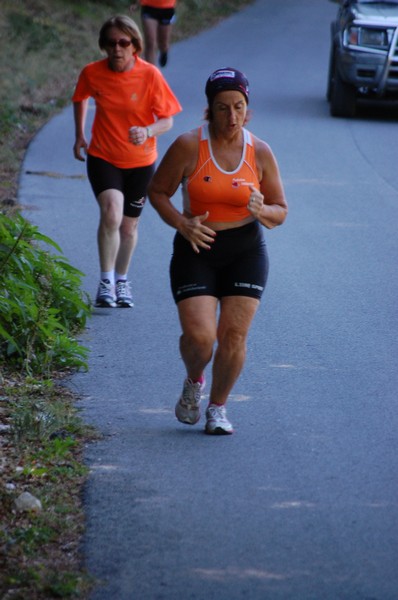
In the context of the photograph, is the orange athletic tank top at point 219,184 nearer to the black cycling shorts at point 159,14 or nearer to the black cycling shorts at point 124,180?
the black cycling shorts at point 124,180

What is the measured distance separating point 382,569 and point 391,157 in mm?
11276

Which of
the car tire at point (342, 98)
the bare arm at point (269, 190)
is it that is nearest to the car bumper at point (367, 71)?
the car tire at point (342, 98)

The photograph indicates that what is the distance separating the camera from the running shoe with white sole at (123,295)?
873cm

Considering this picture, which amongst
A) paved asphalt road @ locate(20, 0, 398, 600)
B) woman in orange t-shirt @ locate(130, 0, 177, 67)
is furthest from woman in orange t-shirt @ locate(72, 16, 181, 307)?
woman in orange t-shirt @ locate(130, 0, 177, 67)

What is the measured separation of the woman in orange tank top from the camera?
18.5 ft

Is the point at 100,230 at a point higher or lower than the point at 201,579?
lower

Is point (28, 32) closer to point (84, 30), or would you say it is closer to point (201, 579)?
point (84, 30)

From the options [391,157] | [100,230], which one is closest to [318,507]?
[100,230]

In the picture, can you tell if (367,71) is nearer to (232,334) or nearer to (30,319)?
(30,319)

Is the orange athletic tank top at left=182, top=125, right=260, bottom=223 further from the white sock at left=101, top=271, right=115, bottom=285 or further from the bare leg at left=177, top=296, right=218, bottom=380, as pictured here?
the white sock at left=101, top=271, right=115, bottom=285

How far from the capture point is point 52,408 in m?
6.13

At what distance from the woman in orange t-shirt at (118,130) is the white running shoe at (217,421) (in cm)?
280

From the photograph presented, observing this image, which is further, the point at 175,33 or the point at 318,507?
the point at 175,33

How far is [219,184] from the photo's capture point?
5688mm
